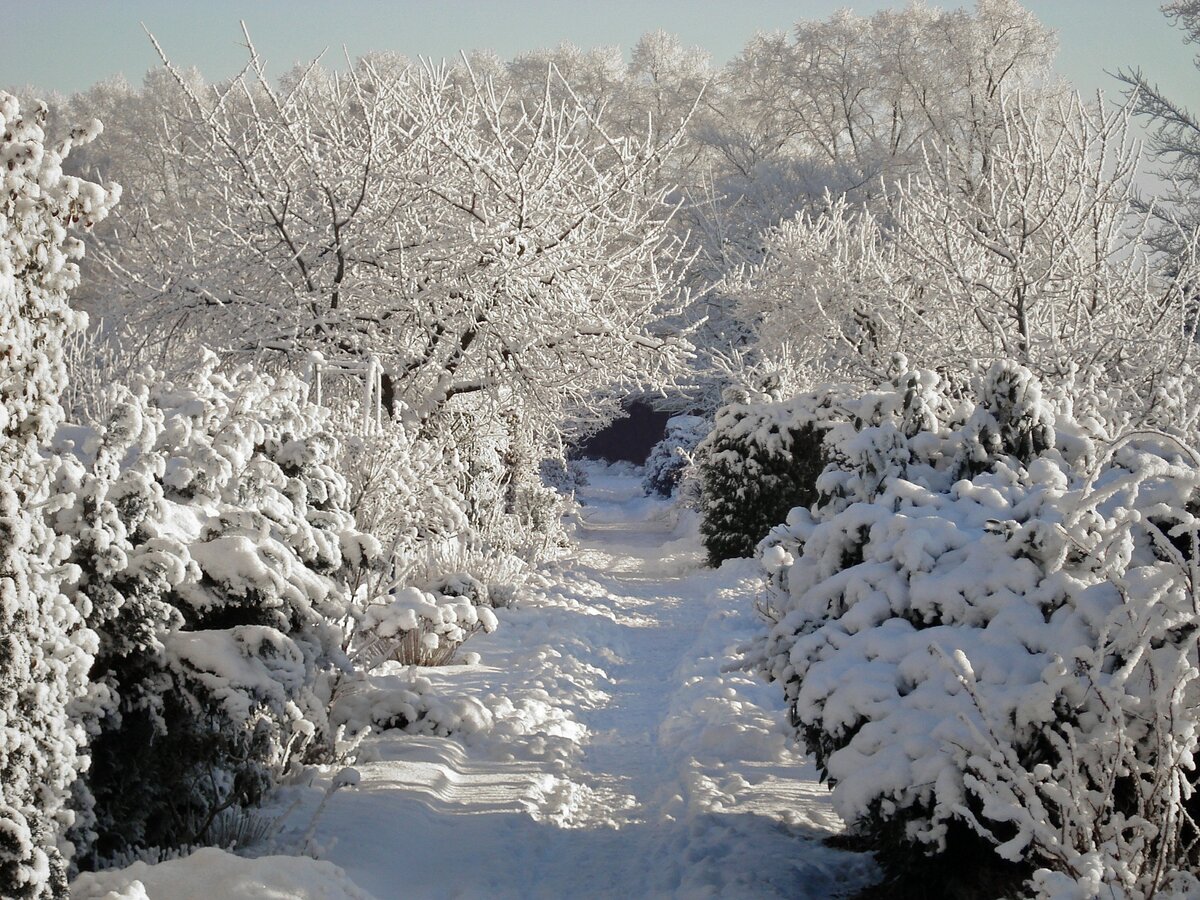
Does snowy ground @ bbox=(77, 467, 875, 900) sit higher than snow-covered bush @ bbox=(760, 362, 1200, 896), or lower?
lower

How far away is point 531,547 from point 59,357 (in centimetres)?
1112

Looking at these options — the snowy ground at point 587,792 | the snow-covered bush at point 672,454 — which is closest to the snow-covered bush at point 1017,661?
the snowy ground at point 587,792

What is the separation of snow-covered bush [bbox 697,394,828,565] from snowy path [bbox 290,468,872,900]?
191 inches

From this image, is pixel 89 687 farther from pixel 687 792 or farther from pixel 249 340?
pixel 249 340

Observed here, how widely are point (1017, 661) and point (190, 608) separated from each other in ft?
9.63

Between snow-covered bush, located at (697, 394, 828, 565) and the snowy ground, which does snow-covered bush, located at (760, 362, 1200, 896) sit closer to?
the snowy ground

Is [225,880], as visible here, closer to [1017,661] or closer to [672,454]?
[1017,661]

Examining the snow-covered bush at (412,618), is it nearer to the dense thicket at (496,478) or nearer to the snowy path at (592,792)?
the dense thicket at (496,478)

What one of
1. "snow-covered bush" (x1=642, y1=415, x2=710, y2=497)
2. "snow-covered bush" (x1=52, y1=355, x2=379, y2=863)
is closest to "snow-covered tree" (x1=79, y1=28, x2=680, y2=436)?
"snow-covered bush" (x1=52, y1=355, x2=379, y2=863)

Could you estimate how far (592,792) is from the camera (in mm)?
5160

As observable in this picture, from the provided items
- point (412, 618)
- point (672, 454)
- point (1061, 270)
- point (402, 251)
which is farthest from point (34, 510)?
point (672, 454)

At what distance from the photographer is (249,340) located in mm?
9000

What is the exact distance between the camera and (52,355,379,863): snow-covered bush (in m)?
3.11

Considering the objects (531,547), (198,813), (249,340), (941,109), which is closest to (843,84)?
(941,109)
